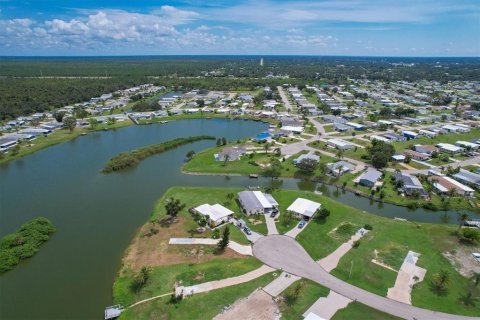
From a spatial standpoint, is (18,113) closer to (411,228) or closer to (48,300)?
(48,300)

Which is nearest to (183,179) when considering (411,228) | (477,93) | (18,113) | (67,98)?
(411,228)

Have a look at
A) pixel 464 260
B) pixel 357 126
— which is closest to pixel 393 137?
pixel 357 126

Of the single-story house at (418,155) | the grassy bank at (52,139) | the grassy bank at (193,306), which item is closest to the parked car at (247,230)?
the grassy bank at (193,306)

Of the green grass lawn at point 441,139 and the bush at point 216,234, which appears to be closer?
the bush at point 216,234

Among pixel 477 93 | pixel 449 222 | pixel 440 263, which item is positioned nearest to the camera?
pixel 440 263

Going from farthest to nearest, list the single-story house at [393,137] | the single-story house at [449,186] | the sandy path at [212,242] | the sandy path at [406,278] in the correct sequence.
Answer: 1. the single-story house at [393,137]
2. the single-story house at [449,186]
3. the sandy path at [212,242]
4. the sandy path at [406,278]

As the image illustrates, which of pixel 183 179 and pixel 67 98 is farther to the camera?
pixel 67 98

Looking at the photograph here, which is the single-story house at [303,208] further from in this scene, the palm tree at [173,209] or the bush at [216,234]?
the palm tree at [173,209]

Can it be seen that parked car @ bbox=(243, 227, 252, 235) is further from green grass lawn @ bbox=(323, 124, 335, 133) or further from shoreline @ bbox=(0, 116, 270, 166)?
shoreline @ bbox=(0, 116, 270, 166)
